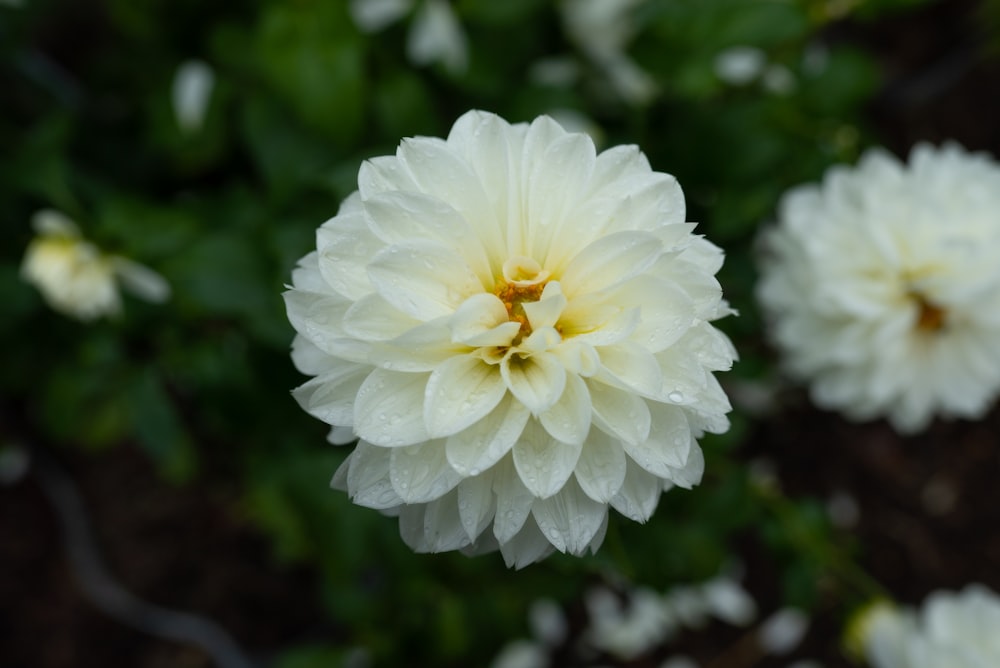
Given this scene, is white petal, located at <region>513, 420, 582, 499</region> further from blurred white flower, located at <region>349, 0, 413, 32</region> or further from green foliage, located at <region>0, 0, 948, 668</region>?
blurred white flower, located at <region>349, 0, 413, 32</region>

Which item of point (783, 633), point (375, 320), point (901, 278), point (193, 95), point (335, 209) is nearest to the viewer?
point (375, 320)

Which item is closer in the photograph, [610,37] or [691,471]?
[691,471]

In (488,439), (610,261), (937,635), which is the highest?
(610,261)

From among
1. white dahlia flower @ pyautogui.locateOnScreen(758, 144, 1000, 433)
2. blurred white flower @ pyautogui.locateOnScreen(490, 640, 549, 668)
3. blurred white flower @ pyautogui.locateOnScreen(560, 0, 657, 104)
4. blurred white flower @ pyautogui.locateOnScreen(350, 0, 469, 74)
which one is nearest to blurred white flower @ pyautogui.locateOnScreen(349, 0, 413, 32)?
blurred white flower @ pyautogui.locateOnScreen(350, 0, 469, 74)

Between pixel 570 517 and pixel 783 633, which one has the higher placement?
pixel 570 517

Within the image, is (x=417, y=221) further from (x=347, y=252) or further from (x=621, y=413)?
(x=621, y=413)

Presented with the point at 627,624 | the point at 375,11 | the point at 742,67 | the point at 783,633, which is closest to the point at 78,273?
the point at 375,11

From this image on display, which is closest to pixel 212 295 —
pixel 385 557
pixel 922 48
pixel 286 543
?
pixel 385 557

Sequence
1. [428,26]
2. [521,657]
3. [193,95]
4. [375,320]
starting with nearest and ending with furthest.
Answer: [375,320]
[428,26]
[193,95]
[521,657]
